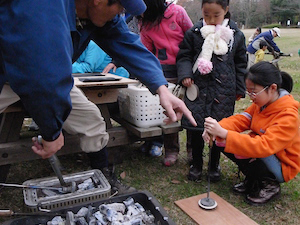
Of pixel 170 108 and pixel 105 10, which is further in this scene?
pixel 170 108

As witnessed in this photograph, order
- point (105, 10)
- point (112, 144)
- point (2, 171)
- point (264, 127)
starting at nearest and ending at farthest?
point (105, 10), point (264, 127), point (2, 171), point (112, 144)

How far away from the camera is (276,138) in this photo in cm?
206

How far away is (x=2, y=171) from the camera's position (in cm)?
238

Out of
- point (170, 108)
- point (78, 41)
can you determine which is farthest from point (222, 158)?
point (78, 41)

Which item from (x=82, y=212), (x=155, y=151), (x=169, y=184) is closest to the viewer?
(x=82, y=212)

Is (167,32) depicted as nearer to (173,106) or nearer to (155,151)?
(155,151)

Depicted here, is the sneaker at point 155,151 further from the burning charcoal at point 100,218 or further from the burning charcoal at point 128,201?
the burning charcoal at point 100,218

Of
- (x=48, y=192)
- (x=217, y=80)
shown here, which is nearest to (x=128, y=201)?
(x=48, y=192)

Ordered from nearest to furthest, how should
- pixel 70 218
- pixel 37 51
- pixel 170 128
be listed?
pixel 37 51 < pixel 70 218 < pixel 170 128

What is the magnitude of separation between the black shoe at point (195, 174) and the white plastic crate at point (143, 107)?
487mm

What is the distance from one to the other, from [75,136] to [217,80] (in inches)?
47.5

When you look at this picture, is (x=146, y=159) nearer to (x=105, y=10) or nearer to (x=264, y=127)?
(x=264, y=127)

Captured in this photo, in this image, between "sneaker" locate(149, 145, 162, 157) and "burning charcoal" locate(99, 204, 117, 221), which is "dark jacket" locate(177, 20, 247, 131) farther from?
"burning charcoal" locate(99, 204, 117, 221)

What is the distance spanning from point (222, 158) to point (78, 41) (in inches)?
77.0
